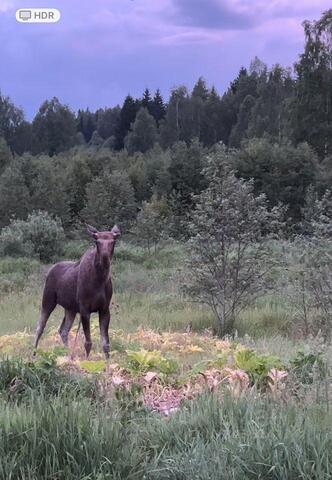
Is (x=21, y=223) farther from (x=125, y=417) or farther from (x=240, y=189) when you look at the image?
(x=125, y=417)

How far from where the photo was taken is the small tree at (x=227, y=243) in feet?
50.6

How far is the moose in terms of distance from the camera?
8.48 meters

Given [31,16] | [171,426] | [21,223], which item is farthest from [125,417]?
[21,223]

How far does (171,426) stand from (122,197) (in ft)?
137

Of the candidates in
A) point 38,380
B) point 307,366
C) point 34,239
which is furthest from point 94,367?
point 34,239

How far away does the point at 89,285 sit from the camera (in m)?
8.90

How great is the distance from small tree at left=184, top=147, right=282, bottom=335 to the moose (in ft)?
19.3

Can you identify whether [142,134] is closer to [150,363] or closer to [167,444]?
[150,363]

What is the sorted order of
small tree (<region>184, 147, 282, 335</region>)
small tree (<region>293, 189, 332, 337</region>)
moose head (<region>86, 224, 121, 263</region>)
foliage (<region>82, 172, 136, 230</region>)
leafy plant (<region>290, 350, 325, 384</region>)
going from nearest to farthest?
1. leafy plant (<region>290, 350, 325, 384</region>)
2. moose head (<region>86, 224, 121, 263</region>)
3. small tree (<region>293, 189, 332, 337</region>)
4. small tree (<region>184, 147, 282, 335</region>)
5. foliage (<region>82, 172, 136, 230</region>)

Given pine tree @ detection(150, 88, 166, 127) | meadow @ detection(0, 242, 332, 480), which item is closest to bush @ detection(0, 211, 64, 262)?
meadow @ detection(0, 242, 332, 480)

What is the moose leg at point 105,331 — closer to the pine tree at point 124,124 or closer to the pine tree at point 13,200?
the pine tree at point 13,200

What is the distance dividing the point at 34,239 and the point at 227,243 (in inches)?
883

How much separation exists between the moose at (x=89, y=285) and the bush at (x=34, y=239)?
25142 mm

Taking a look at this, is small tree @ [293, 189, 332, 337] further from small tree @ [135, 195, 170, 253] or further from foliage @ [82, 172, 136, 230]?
foliage @ [82, 172, 136, 230]
